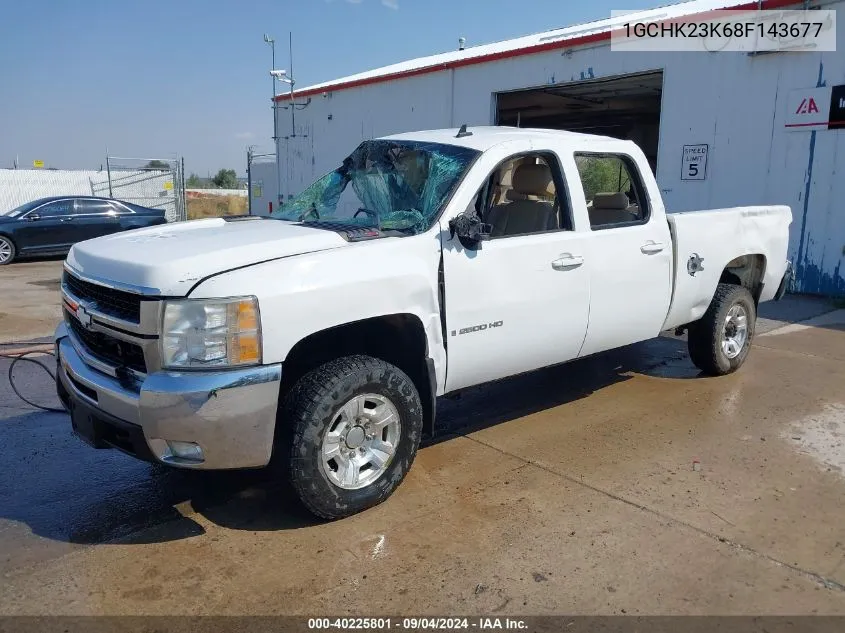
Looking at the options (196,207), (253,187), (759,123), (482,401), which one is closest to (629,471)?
(482,401)

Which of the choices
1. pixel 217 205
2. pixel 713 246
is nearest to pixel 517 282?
pixel 713 246

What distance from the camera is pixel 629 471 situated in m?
4.22

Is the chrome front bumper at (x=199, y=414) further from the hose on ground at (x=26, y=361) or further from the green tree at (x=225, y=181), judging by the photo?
the green tree at (x=225, y=181)

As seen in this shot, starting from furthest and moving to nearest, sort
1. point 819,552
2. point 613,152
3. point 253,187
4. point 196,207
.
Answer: point 196,207 < point 253,187 < point 613,152 < point 819,552

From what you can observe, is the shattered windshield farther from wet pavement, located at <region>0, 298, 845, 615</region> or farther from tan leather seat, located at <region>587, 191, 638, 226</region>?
wet pavement, located at <region>0, 298, 845, 615</region>

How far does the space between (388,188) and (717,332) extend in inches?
130

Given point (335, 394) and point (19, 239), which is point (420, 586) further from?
point (19, 239)

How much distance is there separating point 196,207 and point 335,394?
3589cm

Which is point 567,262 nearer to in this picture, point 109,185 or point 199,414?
point 199,414

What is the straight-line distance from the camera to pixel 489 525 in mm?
3559

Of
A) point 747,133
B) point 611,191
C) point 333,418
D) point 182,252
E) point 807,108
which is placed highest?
point 807,108

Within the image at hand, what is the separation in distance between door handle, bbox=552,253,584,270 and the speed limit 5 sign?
8.56 m

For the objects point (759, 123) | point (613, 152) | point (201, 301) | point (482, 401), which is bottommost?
point (482, 401)

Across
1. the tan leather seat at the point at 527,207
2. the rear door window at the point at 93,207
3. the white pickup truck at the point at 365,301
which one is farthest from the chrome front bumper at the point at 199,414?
the rear door window at the point at 93,207
